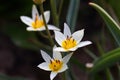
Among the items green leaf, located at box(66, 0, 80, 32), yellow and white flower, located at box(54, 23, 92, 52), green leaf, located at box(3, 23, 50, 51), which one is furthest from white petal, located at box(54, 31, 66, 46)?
green leaf, located at box(3, 23, 50, 51)

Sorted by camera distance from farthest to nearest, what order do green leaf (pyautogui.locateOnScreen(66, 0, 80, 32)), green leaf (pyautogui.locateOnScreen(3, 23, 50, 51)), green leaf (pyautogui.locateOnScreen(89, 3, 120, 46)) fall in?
green leaf (pyautogui.locateOnScreen(3, 23, 50, 51)) < green leaf (pyautogui.locateOnScreen(66, 0, 80, 32)) < green leaf (pyautogui.locateOnScreen(89, 3, 120, 46))

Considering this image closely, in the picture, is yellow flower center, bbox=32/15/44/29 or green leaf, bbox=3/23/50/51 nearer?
yellow flower center, bbox=32/15/44/29

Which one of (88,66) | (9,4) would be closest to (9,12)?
(9,4)

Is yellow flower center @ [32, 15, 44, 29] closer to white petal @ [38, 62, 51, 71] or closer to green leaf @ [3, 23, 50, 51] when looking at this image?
white petal @ [38, 62, 51, 71]

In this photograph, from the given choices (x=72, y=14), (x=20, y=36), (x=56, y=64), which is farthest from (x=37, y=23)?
(x=20, y=36)

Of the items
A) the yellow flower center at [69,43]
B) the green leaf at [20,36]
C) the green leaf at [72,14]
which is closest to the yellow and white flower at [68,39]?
the yellow flower center at [69,43]

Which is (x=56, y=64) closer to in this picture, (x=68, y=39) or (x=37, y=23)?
(x=68, y=39)

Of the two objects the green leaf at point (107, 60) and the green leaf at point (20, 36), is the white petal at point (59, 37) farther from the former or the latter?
the green leaf at point (20, 36)
